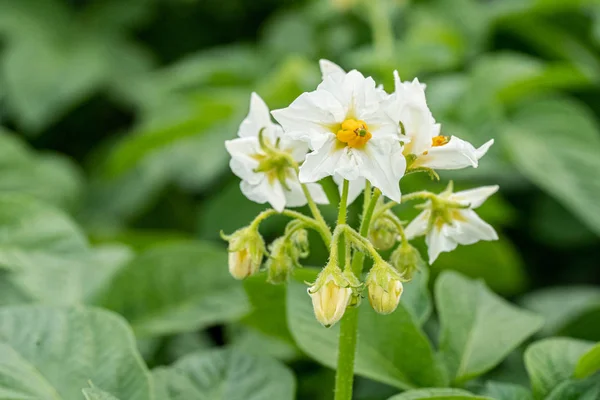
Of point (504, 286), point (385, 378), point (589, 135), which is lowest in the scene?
point (504, 286)

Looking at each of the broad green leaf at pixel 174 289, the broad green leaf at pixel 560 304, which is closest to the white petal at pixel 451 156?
the broad green leaf at pixel 174 289

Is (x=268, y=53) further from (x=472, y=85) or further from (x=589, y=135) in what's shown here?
(x=589, y=135)

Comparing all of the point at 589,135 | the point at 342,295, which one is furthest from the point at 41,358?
the point at 589,135

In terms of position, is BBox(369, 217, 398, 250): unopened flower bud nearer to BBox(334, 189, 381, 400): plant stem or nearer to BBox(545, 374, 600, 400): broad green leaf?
BBox(334, 189, 381, 400): plant stem

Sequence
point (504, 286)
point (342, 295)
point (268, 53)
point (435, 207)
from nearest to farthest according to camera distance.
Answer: point (342, 295) → point (435, 207) → point (504, 286) → point (268, 53)

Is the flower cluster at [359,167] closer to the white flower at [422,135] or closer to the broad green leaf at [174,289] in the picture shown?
the white flower at [422,135]
